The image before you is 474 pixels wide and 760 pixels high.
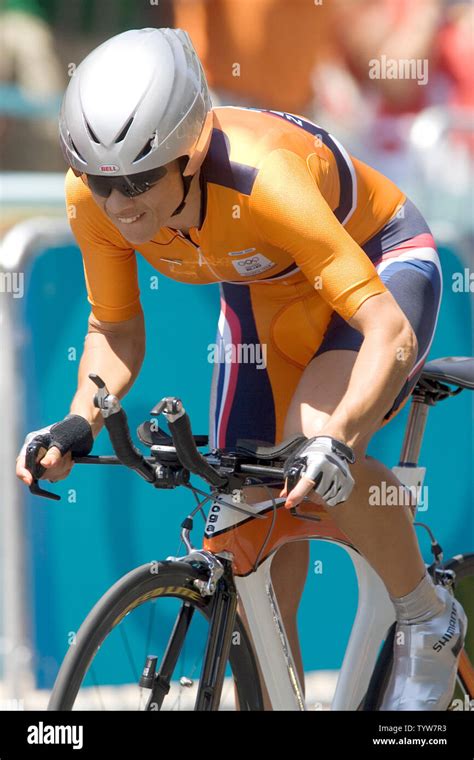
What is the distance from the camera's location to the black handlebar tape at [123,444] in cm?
268

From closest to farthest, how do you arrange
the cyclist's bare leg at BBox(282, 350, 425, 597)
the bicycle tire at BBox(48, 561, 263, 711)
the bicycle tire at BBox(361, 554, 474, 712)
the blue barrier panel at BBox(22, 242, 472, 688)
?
the bicycle tire at BBox(48, 561, 263, 711)
the cyclist's bare leg at BBox(282, 350, 425, 597)
the bicycle tire at BBox(361, 554, 474, 712)
the blue barrier panel at BBox(22, 242, 472, 688)

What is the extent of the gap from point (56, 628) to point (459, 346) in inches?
71.7

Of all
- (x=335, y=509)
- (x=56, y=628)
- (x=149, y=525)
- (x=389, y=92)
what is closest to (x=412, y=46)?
(x=389, y=92)

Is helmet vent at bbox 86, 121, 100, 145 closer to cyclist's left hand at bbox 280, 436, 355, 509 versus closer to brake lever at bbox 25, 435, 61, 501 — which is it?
brake lever at bbox 25, 435, 61, 501

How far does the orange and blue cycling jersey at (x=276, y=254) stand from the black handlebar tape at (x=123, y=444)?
1.88ft

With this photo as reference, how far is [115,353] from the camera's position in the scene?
11.1 feet

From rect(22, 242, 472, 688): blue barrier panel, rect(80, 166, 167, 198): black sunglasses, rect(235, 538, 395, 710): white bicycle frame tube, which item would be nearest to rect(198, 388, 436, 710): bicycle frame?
rect(235, 538, 395, 710): white bicycle frame tube

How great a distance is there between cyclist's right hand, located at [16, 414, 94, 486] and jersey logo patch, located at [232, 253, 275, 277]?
56 cm

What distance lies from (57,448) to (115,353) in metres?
0.49

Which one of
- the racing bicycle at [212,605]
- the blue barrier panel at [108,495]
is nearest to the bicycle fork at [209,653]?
the racing bicycle at [212,605]

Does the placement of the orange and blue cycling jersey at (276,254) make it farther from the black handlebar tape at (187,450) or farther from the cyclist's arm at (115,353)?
the black handlebar tape at (187,450)

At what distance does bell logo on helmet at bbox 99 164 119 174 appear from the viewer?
2.81 m

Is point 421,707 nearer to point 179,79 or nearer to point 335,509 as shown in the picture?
point 335,509

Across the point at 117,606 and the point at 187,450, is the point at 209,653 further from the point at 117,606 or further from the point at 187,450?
the point at 187,450
